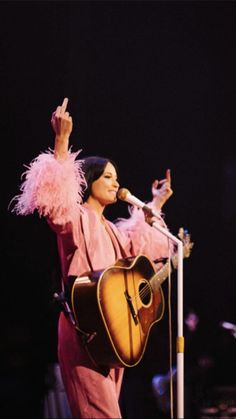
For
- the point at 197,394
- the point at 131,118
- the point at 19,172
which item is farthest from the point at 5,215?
the point at 197,394

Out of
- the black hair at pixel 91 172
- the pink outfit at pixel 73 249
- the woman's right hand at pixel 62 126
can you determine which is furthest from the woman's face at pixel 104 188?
the woman's right hand at pixel 62 126

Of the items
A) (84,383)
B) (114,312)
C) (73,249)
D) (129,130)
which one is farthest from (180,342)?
(129,130)

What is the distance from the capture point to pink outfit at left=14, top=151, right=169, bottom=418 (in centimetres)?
273

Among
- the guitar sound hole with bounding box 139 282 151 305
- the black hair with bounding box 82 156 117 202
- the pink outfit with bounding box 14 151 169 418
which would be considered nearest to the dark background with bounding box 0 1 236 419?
the pink outfit with bounding box 14 151 169 418

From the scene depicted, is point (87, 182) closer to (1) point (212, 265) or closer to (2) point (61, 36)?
(2) point (61, 36)

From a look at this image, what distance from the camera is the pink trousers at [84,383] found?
2.71 m

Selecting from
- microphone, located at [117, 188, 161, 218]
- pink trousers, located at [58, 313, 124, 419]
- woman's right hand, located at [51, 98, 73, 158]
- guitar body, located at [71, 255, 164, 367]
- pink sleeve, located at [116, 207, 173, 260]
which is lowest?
pink trousers, located at [58, 313, 124, 419]

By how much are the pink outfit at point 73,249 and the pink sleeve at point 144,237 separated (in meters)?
0.46

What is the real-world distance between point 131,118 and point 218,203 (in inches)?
53.8

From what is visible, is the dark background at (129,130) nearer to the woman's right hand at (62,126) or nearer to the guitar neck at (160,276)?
the guitar neck at (160,276)

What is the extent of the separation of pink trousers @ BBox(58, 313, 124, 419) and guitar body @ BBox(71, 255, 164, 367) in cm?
9

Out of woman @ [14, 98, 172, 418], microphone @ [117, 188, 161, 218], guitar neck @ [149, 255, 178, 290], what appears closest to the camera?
woman @ [14, 98, 172, 418]

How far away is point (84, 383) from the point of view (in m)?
2.74

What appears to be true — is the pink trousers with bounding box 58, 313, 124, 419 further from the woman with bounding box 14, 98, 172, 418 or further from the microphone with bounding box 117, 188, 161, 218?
the microphone with bounding box 117, 188, 161, 218
